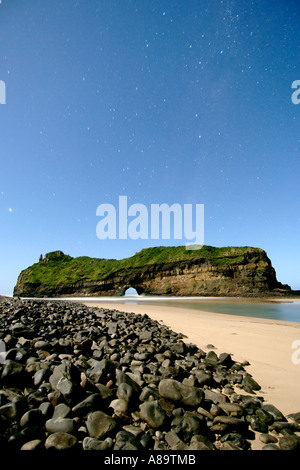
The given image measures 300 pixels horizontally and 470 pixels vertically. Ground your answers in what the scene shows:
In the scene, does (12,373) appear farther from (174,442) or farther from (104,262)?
(104,262)

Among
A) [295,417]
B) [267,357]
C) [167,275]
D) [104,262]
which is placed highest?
[104,262]

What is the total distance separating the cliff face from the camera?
179 ft

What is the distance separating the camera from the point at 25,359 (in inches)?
138

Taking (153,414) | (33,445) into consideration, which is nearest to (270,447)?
(153,414)

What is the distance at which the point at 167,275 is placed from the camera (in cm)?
6100

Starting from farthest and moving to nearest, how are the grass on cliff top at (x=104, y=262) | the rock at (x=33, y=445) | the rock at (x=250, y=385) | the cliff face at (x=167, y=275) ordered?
the grass on cliff top at (x=104, y=262) < the cliff face at (x=167, y=275) < the rock at (x=250, y=385) < the rock at (x=33, y=445)

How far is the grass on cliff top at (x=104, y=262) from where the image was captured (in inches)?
2371

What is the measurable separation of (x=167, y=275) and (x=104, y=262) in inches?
971

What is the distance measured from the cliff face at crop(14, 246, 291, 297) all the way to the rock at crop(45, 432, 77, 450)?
55.5 meters

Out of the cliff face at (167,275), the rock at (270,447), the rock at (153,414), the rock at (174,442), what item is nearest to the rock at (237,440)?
the rock at (270,447)

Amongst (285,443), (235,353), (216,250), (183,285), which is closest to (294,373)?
(235,353)

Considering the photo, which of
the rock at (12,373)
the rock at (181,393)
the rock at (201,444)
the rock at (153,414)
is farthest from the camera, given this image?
the rock at (12,373)

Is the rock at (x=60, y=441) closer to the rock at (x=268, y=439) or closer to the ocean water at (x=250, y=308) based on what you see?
the rock at (x=268, y=439)
